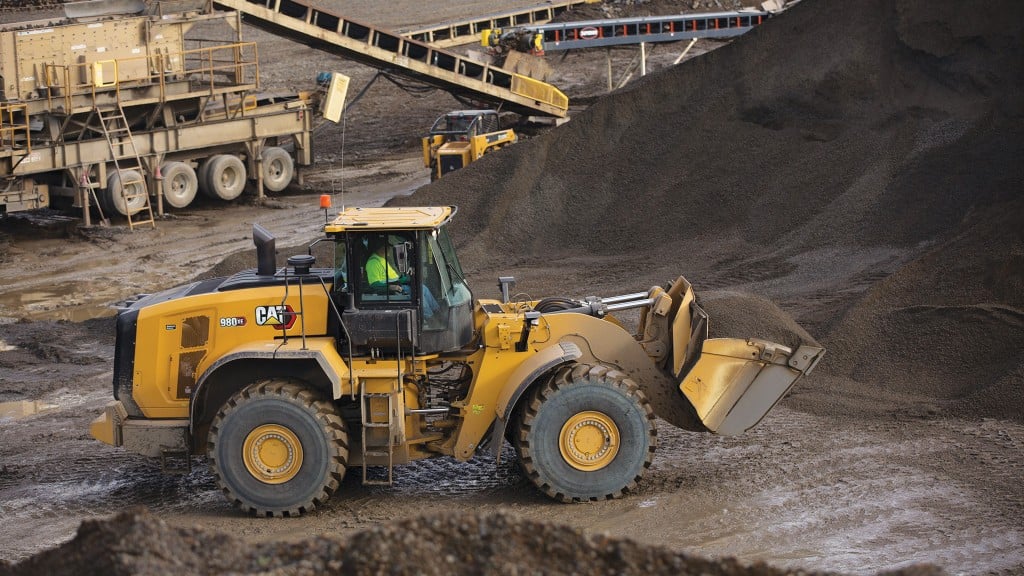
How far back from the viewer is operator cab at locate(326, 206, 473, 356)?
9.26 m

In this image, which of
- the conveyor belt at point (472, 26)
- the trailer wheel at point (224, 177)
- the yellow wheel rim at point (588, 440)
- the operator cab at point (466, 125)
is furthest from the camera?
the conveyor belt at point (472, 26)

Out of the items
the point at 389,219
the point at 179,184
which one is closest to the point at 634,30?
the point at 179,184

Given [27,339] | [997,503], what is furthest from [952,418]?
[27,339]

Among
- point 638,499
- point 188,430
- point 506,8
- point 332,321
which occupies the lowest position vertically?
point 638,499

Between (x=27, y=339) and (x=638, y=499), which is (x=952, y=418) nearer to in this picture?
(x=638, y=499)

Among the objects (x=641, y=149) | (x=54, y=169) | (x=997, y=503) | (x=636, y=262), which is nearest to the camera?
(x=997, y=503)

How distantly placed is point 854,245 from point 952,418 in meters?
5.75

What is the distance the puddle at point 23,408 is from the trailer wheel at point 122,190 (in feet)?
30.8

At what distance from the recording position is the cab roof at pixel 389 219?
9148mm

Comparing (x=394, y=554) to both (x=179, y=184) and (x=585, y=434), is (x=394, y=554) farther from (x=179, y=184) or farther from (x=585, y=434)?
(x=179, y=184)

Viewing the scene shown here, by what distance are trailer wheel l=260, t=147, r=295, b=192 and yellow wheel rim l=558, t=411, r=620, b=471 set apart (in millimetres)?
16787

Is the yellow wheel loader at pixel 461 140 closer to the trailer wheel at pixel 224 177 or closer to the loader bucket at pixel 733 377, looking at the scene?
the trailer wheel at pixel 224 177

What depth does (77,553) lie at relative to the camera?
6.63 m

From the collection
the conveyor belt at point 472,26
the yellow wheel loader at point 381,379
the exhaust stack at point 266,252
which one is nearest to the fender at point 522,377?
the yellow wheel loader at point 381,379
